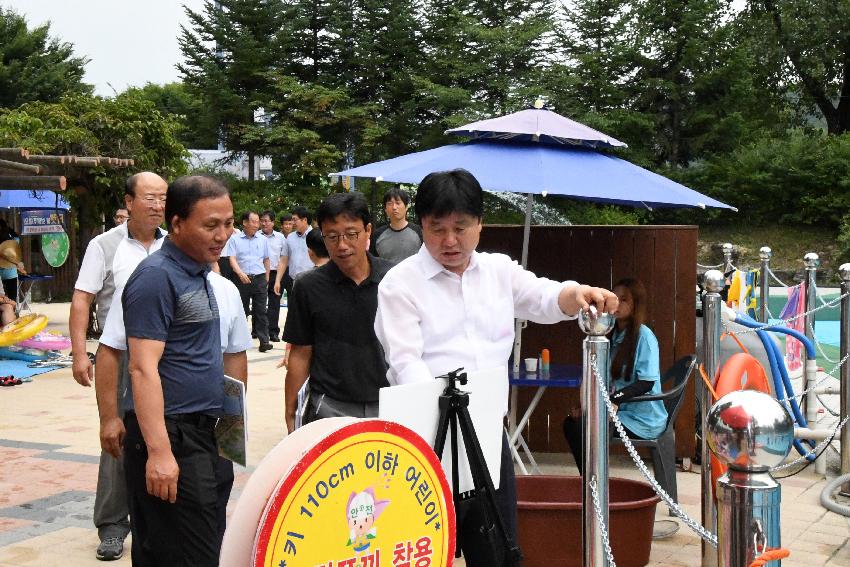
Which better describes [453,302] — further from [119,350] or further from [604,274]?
[604,274]

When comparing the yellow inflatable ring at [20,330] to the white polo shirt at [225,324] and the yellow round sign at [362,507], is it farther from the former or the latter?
the yellow round sign at [362,507]

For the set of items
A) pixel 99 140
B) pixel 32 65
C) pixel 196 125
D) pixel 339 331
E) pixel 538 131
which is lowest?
pixel 339 331

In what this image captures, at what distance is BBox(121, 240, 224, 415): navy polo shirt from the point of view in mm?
3213

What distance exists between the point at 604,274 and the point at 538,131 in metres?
1.39

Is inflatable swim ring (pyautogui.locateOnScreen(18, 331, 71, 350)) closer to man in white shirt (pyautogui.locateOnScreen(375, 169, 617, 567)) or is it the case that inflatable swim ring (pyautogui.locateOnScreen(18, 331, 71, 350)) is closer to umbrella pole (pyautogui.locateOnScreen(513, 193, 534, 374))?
umbrella pole (pyautogui.locateOnScreen(513, 193, 534, 374))

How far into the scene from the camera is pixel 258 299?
13891 mm

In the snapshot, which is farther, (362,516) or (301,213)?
(301,213)

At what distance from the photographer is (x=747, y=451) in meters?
2.19

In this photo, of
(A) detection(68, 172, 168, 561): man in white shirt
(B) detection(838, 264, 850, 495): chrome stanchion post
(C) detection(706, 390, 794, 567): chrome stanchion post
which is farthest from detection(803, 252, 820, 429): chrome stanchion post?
(C) detection(706, 390, 794, 567): chrome stanchion post

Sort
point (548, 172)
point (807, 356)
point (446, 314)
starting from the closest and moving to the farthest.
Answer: point (446, 314) → point (548, 172) → point (807, 356)

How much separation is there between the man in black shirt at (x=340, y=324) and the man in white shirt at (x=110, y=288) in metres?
1.00

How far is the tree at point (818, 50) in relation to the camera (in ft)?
122

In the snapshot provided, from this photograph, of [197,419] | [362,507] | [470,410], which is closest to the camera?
[362,507]

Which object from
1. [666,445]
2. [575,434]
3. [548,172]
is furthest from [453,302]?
[548,172]
